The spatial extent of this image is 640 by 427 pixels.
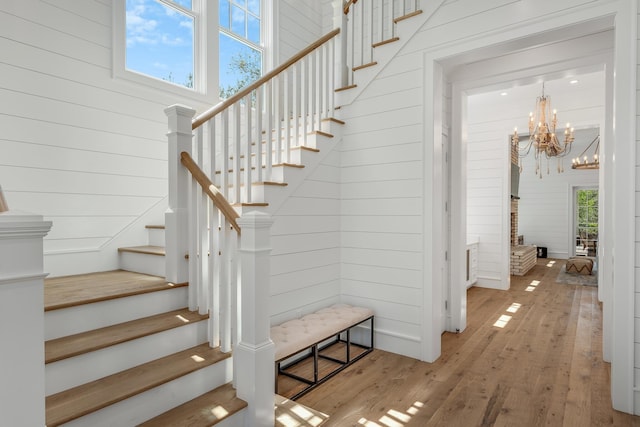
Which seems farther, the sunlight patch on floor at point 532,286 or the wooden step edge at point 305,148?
the sunlight patch on floor at point 532,286

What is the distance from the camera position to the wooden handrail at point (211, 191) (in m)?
2.20

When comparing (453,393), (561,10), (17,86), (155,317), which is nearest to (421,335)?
(453,393)

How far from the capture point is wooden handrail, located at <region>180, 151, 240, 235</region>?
7.23ft

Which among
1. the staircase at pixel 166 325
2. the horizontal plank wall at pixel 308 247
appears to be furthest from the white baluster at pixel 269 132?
the horizontal plank wall at pixel 308 247

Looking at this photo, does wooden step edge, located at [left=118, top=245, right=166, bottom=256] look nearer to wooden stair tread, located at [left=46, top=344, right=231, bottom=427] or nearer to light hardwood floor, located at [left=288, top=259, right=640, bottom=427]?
wooden stair tread, located at [left=46, top=344, right=231, bottom=427]

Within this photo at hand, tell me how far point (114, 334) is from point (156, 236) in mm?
1422

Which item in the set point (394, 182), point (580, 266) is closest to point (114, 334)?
point (394, 182)

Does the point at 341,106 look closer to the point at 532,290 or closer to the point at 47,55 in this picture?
the point at 47,55

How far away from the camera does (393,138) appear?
3377mm

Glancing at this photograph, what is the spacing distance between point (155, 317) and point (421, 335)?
7.17 feet

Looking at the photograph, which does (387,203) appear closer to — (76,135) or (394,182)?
(394,182)

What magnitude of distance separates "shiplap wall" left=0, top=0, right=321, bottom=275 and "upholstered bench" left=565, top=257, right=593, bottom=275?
8.10 m

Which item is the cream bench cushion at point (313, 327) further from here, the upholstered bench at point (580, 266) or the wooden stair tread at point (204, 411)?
the upholstered bench at point (580, 266)

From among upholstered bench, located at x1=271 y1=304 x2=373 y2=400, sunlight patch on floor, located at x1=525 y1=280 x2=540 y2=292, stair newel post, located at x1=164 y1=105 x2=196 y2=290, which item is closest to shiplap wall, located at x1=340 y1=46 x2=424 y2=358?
upholstered bench, located at x1=271 y1=304 x2=373 y2=400
